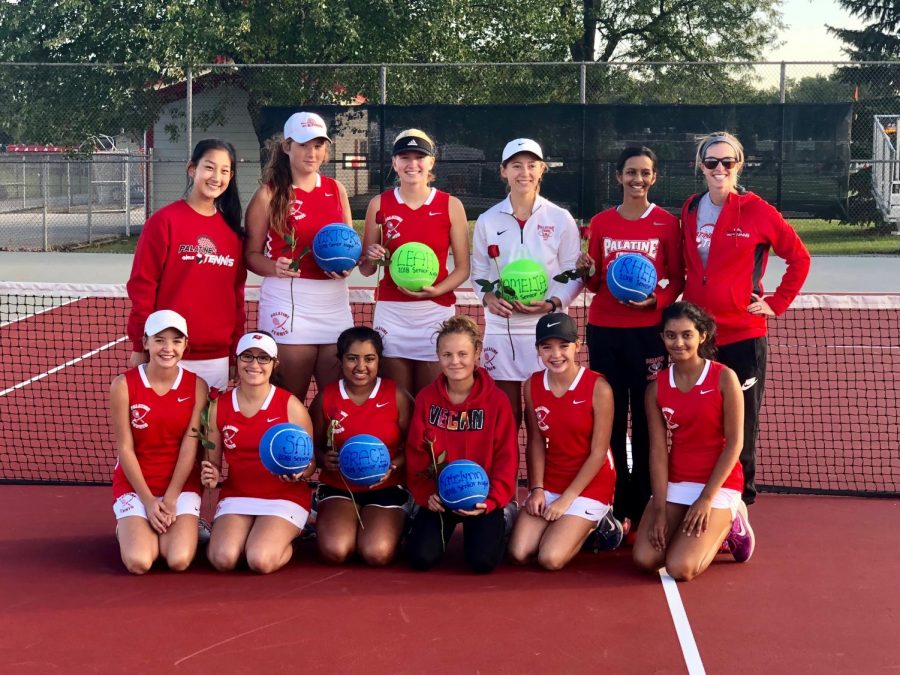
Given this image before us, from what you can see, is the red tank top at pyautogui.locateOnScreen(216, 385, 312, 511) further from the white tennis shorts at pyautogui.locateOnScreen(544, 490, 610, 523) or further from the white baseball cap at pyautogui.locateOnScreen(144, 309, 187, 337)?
A: the white tennis shorts at pyautogui.locateOnScreen(544, 490, 610, 523)

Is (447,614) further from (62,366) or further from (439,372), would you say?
(62,366)

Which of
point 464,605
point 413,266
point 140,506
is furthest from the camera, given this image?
point 413,266

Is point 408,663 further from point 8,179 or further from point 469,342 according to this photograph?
Result: point 8,179

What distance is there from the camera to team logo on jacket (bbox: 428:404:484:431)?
5.48 metres

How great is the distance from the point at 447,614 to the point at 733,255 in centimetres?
224

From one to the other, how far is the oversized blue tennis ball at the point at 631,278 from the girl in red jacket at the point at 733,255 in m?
0.35

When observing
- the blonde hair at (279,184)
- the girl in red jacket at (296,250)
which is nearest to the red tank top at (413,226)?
the girl in red jacket at (296,250)

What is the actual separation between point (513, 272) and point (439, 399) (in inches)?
28.5

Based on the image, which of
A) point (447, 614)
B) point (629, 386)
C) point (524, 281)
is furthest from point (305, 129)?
point (447, 614)

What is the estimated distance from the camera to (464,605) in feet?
15.9

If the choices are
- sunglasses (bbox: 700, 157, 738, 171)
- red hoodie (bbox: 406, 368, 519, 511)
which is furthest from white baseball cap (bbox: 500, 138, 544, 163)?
red hoodie (bbox: 406, 368, 519, 511)

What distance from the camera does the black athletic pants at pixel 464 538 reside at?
527 centimetres

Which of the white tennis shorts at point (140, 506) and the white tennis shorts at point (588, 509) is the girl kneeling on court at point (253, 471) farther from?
the white tennis shorts at point (588, 509)

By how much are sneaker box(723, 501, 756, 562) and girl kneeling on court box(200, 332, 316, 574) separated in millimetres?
2030
